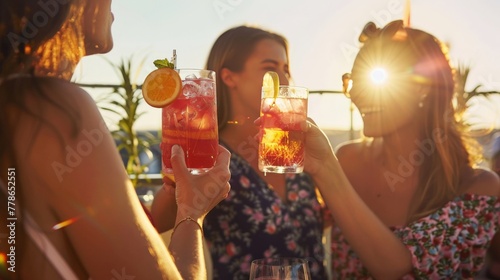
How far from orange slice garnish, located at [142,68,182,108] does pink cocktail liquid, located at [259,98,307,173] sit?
503 millimetres

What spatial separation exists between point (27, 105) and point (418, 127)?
2.07 m

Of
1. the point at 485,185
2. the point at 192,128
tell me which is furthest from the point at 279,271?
the point at 485,185

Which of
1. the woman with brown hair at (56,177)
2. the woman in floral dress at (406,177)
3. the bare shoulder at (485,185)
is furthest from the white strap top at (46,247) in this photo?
the bare shoulder at (485,185)

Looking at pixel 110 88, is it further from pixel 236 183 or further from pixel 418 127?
pixel 418 127

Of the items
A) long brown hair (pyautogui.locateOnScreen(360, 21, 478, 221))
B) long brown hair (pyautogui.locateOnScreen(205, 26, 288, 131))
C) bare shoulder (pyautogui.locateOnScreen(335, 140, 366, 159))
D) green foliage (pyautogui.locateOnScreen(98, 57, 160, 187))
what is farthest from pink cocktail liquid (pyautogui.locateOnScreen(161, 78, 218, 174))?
green foliage (pyautogui.locateOnScreen(98, 57, 160, 187))

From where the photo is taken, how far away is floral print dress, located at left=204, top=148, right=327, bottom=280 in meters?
2.46

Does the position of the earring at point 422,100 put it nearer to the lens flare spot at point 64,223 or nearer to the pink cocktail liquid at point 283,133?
the pink cocktail liquid at point 283,133

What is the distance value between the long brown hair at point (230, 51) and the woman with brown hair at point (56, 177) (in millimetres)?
1679

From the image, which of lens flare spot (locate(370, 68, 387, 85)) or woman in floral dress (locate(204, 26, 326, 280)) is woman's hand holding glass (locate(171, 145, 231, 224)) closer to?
woman in floral dress (locate(204, 26, 326, 280))

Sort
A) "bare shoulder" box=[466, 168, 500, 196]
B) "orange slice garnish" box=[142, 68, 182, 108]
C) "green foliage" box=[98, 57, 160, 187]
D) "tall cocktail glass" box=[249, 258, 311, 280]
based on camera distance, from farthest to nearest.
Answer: "green foliage" box=[98, 57, 160, 187]
"bare shoulder" box=[466, 168, 500, 196]
"orange slice garnish" box=[142, 68, 182, 108]
"tall cocktail glass" box=[249, 258, 311, 280]

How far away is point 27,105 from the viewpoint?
3.39 feet

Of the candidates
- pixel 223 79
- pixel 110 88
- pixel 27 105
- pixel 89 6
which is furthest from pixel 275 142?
pixel 110 88

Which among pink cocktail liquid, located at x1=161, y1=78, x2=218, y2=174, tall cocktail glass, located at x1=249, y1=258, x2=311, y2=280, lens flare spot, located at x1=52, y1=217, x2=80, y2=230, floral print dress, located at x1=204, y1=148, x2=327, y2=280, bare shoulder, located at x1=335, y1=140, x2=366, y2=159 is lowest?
floral print dress, located at x1=204, y1=148, x2=327, y2=280

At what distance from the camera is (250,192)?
2588 mm
